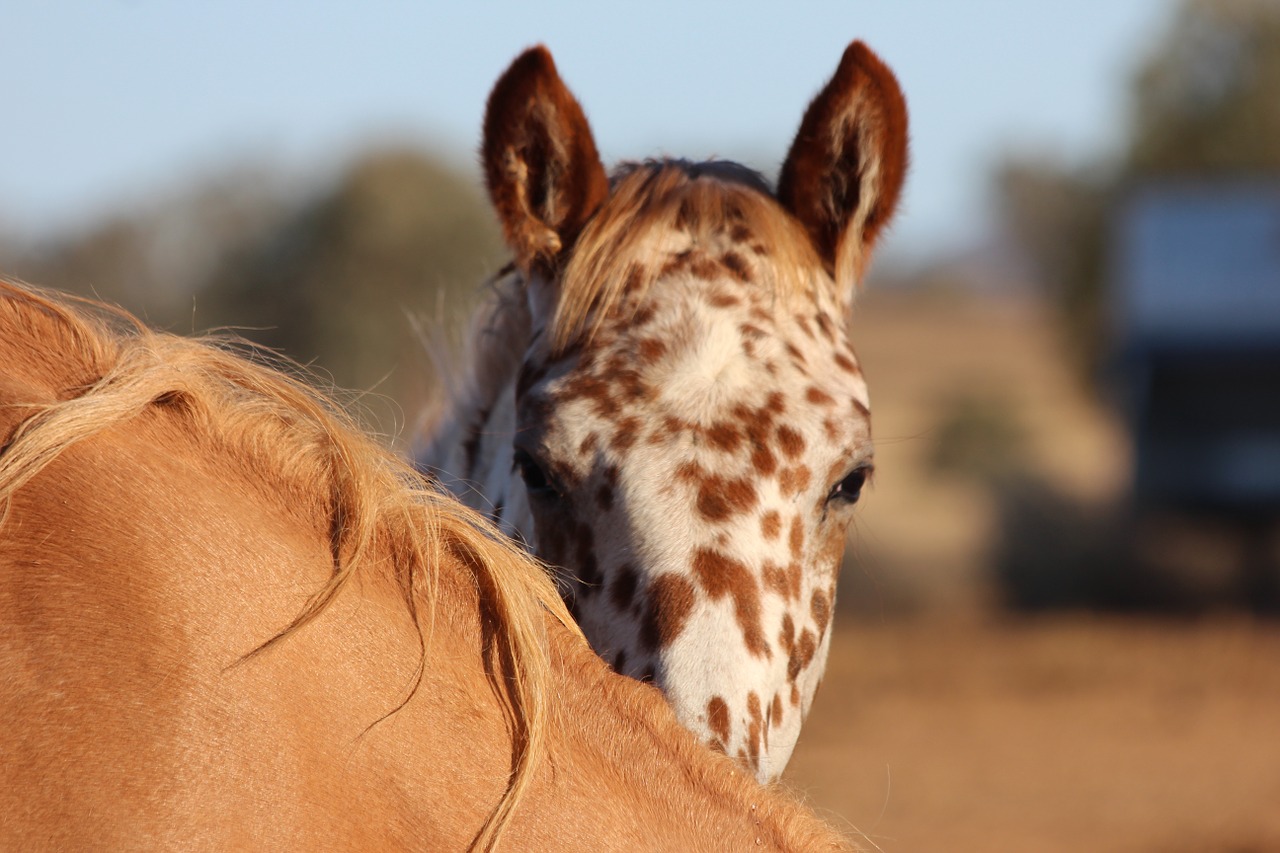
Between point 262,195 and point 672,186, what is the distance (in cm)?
1914

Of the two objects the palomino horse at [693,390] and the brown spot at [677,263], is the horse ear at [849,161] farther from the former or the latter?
the brown spot at [677,263]

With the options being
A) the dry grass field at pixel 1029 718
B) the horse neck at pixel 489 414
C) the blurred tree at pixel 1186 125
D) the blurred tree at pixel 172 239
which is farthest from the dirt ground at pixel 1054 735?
the blurred tree at pixel 1186 125

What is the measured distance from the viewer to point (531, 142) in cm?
256

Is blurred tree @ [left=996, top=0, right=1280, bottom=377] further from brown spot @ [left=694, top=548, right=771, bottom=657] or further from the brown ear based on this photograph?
brown spot @ [left=694, top=548, right=771, bottom=657]

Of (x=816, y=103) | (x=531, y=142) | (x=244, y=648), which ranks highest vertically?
(x=816, y=103)

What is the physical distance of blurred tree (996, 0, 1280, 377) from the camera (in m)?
21.2

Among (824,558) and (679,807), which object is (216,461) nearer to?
(679,807)

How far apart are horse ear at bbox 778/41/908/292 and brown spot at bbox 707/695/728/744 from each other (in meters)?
1.00

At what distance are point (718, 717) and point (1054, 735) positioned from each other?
7.85 meters

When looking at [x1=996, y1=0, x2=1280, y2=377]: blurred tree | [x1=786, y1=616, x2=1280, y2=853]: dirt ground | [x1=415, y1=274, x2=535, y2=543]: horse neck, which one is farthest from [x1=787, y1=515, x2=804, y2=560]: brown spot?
[x1=996, y1=0, x2=1280, y2=377]: blurred tree

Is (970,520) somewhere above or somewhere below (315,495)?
above

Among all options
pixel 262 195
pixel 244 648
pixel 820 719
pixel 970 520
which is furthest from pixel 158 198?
pixel 244 648

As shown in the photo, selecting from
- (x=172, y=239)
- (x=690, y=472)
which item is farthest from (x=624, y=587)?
(x=172, y=239)

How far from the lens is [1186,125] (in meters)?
21.9
